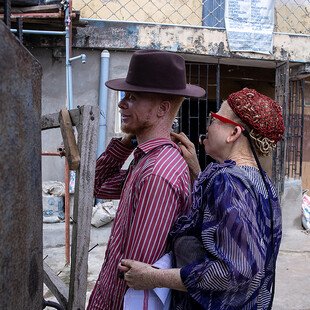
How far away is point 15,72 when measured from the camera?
90 cm

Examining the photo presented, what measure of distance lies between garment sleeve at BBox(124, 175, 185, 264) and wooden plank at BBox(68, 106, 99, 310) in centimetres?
16

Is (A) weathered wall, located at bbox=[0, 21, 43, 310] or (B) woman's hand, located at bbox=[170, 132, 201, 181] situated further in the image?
(B) woman's hand, located at bbox=[170, 132, 201, 181]

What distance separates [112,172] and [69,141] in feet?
2.32

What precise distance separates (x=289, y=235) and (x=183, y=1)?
371 centimetres

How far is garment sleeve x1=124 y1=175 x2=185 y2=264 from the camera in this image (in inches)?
60.6

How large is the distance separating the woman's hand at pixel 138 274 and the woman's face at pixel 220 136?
48 cm

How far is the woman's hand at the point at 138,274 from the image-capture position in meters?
1.51

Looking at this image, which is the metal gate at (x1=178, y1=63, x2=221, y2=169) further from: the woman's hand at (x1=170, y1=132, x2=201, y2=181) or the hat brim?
the hat brim

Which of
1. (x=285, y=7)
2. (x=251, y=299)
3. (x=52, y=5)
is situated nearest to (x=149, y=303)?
(x=251, y=299)

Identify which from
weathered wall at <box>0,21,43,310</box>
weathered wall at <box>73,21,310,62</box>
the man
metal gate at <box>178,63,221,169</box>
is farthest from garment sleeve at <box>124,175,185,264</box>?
metal gate at <box>178,63,221,169</box>

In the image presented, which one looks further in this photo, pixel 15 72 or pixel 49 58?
pixel 49 58

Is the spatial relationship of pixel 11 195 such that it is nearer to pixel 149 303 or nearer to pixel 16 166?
pixel 16 166

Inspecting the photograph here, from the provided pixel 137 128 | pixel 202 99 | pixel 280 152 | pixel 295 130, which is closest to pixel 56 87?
pixel 202 99

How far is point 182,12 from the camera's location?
6.67 metres
